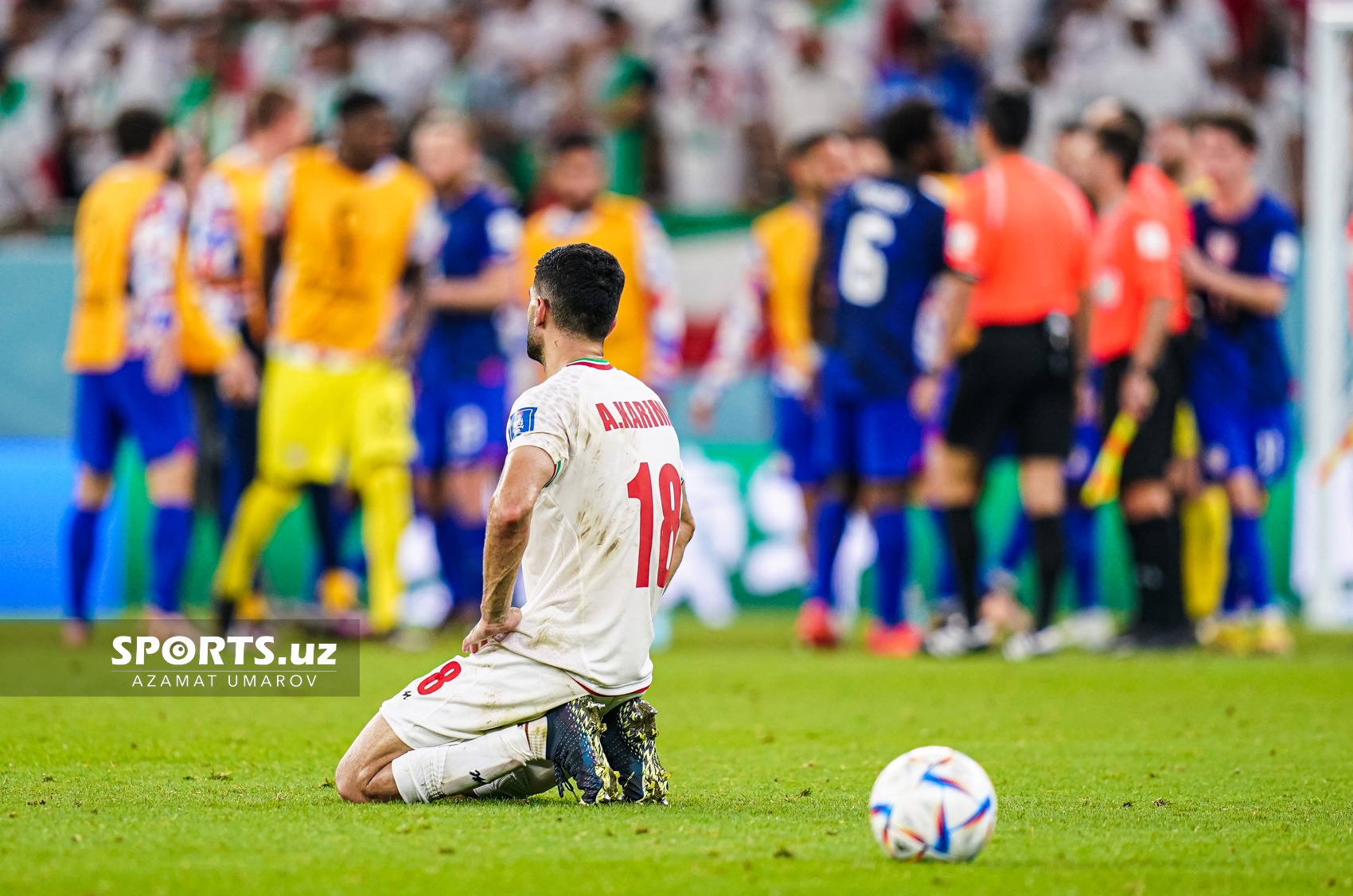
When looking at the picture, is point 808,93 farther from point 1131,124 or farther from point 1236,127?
point 1236,127

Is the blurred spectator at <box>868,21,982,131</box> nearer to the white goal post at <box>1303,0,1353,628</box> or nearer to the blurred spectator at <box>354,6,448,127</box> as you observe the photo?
the white goal post at <box>1303,0,1353,628</box>

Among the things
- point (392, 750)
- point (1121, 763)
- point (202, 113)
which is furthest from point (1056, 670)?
point (202, 113)

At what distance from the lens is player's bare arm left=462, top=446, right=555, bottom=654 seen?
4.36 m

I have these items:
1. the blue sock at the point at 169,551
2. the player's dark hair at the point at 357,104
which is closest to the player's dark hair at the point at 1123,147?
the player's dark hair at the point at 357,104

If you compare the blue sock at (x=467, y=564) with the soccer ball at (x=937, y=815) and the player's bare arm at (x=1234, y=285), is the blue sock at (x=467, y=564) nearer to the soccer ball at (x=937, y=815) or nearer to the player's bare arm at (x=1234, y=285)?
the player's bare arm at (x=1234, y=285)

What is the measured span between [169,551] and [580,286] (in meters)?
5.45

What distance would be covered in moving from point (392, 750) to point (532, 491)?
805mm

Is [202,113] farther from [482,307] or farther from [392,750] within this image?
[392,750]

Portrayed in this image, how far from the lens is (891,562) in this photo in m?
9.69

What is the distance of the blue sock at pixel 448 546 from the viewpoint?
11.0 meters

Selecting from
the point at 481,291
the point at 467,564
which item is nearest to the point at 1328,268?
the point at 481,291

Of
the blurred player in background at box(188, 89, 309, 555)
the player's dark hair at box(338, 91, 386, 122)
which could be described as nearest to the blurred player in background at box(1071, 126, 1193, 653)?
the player's dark hair at box(338, 91, 386, 122)

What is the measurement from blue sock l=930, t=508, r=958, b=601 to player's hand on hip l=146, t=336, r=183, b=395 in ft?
13.8

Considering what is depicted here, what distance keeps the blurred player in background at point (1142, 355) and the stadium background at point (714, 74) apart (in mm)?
3507
